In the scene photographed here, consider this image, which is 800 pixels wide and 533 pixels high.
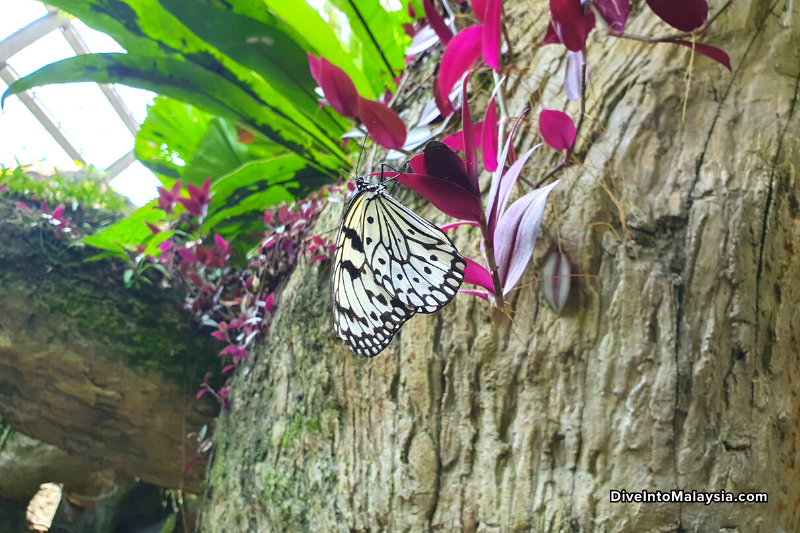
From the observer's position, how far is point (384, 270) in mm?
564

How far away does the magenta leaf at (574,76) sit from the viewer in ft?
2.35

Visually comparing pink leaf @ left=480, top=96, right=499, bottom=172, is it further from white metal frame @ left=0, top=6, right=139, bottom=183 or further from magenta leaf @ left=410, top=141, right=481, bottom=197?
white metal frame @ left=0, top=6, right=139, bottom=183

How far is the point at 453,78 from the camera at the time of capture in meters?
0.79

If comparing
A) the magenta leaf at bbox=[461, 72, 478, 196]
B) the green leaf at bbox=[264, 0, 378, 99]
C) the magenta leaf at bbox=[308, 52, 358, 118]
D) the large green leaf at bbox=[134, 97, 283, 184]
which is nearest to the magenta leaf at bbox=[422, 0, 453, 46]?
the magenta leaf at bbox=[308, 52, 358, 118]

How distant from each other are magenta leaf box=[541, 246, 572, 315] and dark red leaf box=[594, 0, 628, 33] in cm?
38

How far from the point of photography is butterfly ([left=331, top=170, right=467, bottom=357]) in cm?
52

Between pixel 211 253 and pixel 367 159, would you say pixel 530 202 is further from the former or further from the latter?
pixel 211 253

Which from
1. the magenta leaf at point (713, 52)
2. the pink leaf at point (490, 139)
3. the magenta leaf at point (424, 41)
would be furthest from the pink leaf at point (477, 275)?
the magenta leaf at point (424, 41)

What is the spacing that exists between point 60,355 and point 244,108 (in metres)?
0.95

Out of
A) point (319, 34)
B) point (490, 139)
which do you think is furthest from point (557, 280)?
point (319, 34)

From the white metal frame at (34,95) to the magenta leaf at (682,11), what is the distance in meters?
2.64

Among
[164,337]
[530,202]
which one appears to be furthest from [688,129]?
[164,337]

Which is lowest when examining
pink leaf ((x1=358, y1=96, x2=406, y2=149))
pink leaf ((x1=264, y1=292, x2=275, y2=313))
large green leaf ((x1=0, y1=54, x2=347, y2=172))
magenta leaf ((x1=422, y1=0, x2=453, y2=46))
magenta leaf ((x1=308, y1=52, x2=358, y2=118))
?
pink leaf ((x1=264, y1=292, x2=275, y2=313))

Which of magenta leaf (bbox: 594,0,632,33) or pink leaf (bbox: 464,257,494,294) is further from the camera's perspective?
magenta leaf (bbox: 594,0,632,33)
